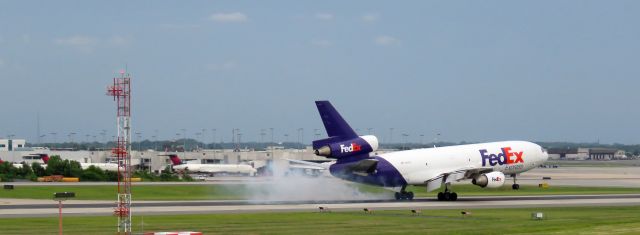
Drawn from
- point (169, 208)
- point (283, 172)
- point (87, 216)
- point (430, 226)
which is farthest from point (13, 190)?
point (430, 226)

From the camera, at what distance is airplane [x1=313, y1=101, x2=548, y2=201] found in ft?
264

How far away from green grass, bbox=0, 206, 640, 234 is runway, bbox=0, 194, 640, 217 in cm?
474

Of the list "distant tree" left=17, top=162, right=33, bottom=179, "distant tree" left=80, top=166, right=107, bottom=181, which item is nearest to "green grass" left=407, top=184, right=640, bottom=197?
"distant tree" left=80, top=166, right=107, bottom=181

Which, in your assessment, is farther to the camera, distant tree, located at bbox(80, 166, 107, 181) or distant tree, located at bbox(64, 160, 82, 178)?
distant tree, located at bbox(64, 160, 82, 178)

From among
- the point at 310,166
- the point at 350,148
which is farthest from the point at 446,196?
the point at 310,166

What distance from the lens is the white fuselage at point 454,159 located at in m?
84.1

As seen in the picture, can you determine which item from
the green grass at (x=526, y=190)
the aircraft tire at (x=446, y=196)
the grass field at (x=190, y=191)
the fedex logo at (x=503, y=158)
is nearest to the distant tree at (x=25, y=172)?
the grass field at (x=190, y=191)

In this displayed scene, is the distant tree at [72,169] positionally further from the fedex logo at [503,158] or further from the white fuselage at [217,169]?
the fedex logo at [503,158]

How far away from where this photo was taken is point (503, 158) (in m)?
87.2

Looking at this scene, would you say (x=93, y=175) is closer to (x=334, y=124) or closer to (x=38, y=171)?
(x=38, y=171)

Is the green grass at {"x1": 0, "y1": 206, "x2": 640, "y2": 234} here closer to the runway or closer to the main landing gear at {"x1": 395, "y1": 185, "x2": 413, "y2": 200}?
the runway

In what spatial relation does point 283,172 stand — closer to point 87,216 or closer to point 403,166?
point 403,166

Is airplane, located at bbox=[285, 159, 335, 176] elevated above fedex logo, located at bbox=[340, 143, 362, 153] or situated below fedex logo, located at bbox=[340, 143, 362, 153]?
below

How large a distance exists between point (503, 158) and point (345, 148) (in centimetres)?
1480
